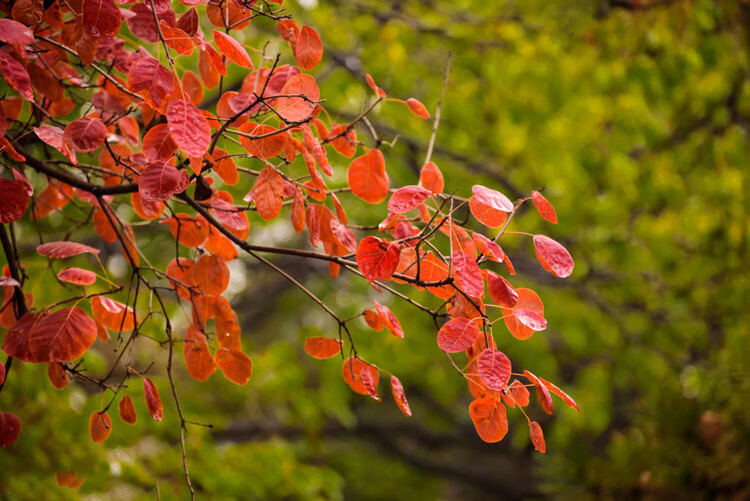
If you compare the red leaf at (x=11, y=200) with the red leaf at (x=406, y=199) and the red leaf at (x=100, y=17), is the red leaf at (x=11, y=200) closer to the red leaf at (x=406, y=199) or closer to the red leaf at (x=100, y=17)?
the red leaf at (x=100, y=17)

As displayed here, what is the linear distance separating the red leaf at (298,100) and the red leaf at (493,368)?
0.38m

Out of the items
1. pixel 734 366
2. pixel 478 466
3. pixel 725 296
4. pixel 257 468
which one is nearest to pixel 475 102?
pixel 725 296

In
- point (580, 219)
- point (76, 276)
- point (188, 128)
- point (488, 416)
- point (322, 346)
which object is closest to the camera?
point (188, 128)

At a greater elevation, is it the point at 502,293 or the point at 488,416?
the point at 502,293

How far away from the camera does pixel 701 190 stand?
3.46 metres

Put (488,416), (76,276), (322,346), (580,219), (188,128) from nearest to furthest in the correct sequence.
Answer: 1. (188,128)
2. (488,416)
3. (76,276)
4. (322,346)
5. (580,219)

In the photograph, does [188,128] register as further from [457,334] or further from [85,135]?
[457,334]

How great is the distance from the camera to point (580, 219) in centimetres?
346

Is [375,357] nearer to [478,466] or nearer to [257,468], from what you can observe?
[257,468]

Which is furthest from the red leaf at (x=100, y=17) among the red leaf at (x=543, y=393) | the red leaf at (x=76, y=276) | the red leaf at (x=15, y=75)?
the red leaf at (x=543, y=393)

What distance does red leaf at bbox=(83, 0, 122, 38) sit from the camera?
708 mm

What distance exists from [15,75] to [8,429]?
536 millimetres

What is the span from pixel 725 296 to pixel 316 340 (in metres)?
2.86

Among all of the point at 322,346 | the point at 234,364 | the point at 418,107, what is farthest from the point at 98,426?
the point at 418,107
